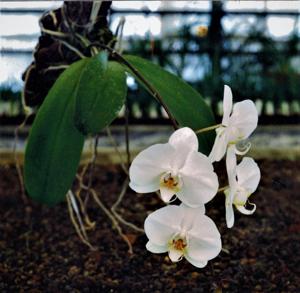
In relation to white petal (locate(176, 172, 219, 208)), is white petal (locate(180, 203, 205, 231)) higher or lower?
lower

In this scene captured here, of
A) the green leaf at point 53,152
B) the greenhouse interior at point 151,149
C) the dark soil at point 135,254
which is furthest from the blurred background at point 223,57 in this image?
the green leaf at point 53,152

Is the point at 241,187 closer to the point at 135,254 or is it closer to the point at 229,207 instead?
the point at 229,207

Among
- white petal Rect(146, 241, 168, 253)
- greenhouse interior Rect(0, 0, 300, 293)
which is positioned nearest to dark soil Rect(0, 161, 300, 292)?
greenhouse interior Rect(0, 0, 300, 293)

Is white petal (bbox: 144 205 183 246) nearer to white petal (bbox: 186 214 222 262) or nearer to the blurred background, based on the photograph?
white petal (bbox: 186 214 222 262)

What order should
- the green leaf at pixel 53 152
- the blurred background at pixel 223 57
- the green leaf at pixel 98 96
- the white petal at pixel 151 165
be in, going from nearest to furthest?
the white petal at pixel 151 165
the green leaf at pixel 98 96
the green leaf at pixel 53 152
the blurred background at pixel 223 57

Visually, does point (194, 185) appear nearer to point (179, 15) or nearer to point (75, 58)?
point (75, 58)

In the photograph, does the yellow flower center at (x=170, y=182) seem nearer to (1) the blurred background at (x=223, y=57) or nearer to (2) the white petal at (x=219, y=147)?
(2) the white petal at (x=219, y=147)

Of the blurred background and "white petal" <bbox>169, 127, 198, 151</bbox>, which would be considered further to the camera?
the blurred background
